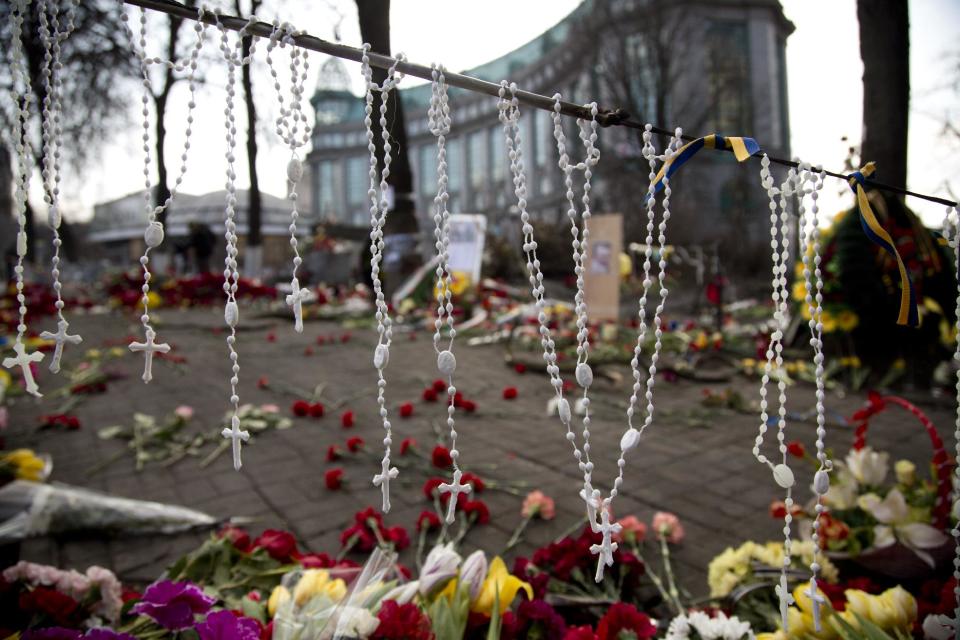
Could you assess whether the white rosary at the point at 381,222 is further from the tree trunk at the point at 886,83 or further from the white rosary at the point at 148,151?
the tree trunk at the point at 886,83

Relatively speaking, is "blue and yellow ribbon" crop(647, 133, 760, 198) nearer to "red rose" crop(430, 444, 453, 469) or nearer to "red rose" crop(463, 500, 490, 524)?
"red rose" crop(463, 500, 490, 524)

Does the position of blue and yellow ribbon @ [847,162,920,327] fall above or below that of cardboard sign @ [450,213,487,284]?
below

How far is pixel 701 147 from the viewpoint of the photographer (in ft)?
3.40

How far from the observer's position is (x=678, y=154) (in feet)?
3.36

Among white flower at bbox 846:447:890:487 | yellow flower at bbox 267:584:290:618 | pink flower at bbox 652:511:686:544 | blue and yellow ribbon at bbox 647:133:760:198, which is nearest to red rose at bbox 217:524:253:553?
yellow flower at bbox 267:584:290:618

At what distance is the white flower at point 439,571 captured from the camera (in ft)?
4.48

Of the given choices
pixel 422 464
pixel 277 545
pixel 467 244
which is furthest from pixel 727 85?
pixel 277 545

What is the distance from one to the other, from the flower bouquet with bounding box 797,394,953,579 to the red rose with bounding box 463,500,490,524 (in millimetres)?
1071

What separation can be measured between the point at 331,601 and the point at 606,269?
7807 millimetres

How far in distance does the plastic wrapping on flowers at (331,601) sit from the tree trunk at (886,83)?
5.30 m

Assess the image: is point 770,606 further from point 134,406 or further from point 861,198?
point 134,406

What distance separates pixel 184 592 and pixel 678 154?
1269 mm

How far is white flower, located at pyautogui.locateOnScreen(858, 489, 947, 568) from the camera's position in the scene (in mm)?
1495

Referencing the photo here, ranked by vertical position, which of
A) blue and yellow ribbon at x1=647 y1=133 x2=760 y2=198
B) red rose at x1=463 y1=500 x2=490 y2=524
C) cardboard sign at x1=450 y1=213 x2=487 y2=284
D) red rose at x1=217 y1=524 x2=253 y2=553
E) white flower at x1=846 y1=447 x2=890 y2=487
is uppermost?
cardboard sign at x1=450 y1=213 x2=487 y2=284
